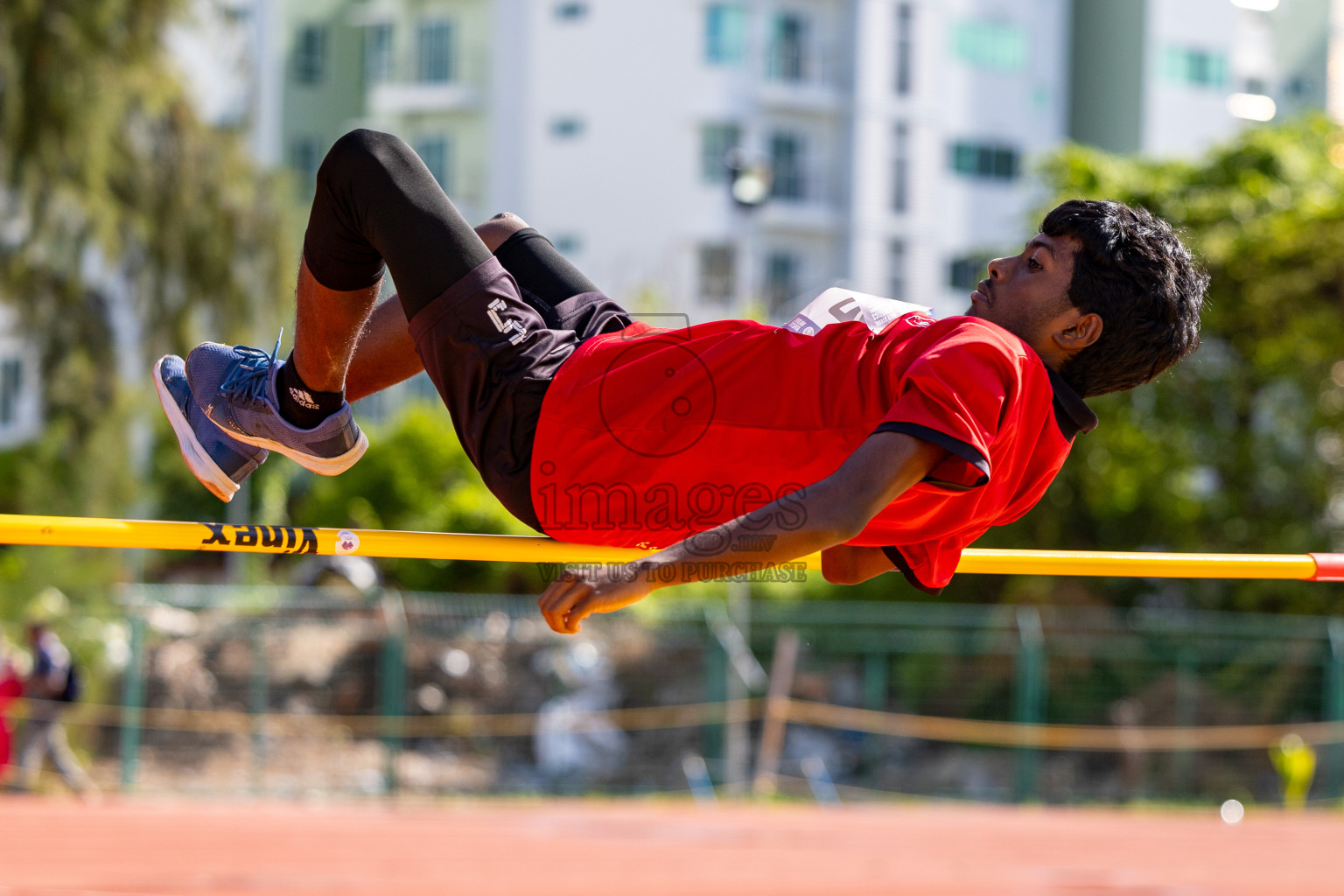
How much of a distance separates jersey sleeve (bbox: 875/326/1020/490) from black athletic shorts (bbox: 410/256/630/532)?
2.26 ft

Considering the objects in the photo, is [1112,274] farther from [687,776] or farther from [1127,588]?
[1127,588]

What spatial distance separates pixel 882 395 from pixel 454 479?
20.2 m

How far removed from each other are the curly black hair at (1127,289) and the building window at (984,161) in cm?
3060

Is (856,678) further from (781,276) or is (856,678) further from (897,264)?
(897,264)

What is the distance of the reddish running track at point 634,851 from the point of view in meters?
9.31

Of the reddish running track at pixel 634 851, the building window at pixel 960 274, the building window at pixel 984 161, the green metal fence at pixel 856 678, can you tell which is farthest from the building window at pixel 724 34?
the reddish running track at pixel 634 851

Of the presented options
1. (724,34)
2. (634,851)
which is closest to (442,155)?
(724,34)

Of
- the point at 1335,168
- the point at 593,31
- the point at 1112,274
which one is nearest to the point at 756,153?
the point at 593,31

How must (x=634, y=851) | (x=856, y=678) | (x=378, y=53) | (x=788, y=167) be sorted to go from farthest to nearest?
(x=378, y=53), (x=788, y=167), (x=856, y=678), (x=634, y=851)

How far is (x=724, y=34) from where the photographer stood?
101 feet

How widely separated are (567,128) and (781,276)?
5.41 metres

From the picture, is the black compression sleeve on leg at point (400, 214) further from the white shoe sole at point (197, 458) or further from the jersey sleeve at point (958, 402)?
the jersey sleeve at point (958, 402)

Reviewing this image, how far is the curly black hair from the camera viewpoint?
106 inches

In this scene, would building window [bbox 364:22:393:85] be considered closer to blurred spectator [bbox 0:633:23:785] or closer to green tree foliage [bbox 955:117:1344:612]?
green tree foliage [bbox 955:117:1344:612]
